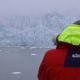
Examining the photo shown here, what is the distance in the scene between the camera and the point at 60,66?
2.36 feet

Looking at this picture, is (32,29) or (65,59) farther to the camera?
(32,29)

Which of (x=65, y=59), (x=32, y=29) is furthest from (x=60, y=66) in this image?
(x=32, y=29)

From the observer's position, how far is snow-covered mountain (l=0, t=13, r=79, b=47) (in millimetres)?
2131

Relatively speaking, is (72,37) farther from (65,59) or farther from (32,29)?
(32,29)

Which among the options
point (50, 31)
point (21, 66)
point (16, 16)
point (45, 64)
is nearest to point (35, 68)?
point (21, 66)

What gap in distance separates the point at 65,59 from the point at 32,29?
1.46 meters

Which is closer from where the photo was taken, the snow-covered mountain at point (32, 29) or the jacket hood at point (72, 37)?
the jacket hood at point (72, 37)

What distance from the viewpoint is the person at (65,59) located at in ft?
2.36

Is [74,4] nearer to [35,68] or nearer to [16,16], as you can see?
[16,16]

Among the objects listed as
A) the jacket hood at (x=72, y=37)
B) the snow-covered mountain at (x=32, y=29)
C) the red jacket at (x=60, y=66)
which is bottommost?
the snow-covered mountain at (x=32, y=29)

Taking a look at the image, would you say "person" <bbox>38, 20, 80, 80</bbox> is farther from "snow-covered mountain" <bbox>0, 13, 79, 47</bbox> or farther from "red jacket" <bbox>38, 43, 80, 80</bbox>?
"snow-covered mountain" <bbox>0, 13, 79, 47</bbox>

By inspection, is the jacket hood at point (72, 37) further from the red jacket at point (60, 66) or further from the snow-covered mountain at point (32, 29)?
the snow-covered mountain at point (32, 29)

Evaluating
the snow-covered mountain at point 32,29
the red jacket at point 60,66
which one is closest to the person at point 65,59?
the red jacket at point 60,66

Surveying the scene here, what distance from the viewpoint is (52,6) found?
2234mm
